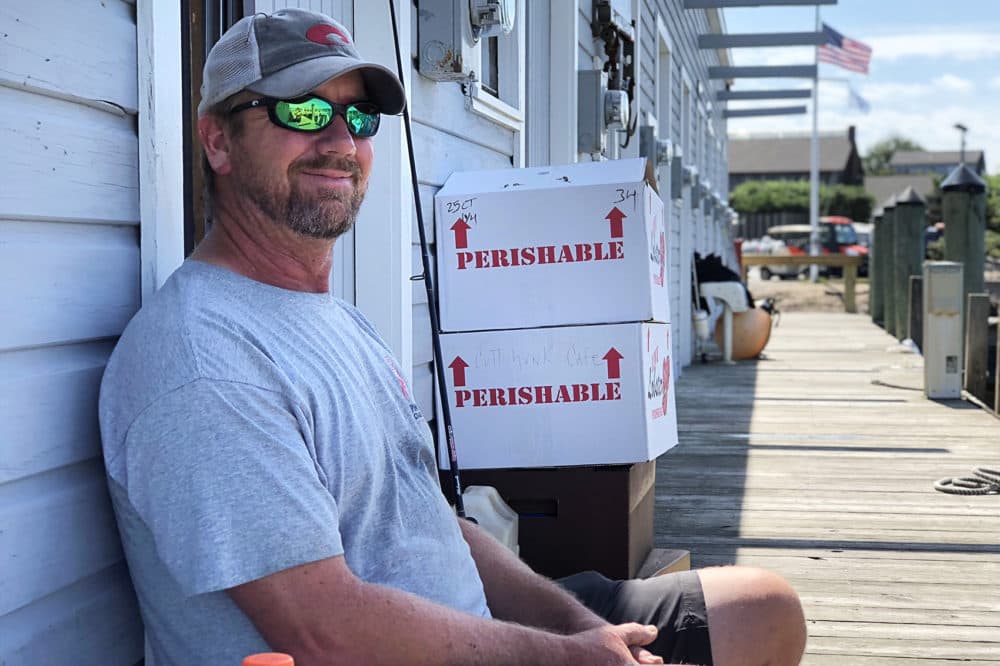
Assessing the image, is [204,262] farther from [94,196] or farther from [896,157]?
[896,157]

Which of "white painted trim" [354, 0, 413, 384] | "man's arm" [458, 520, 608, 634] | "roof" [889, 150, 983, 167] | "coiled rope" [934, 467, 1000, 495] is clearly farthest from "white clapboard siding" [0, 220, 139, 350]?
"roof" [889, 150, 983, 167]

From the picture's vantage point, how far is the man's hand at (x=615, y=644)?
1.65m

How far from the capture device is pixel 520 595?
6.40ft

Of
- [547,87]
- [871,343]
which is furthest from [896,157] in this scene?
[547,87]

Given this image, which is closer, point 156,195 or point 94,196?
point 94,196

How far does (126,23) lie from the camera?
1643 mm

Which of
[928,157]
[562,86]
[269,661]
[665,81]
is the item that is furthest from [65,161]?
[928,157]

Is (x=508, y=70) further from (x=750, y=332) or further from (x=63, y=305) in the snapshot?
(x=750, y=332)

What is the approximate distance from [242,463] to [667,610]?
974 mm

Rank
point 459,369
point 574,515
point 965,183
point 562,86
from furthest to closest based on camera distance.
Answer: point 965,183 → point 562,86 → point 459,369 → point 574,515

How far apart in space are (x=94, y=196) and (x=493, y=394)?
66.6 inches

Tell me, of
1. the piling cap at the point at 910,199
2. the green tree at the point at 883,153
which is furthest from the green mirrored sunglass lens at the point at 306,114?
the green tree at the point at 883,153

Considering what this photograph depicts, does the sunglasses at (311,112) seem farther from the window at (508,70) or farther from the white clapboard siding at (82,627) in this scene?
the window at (508,70)

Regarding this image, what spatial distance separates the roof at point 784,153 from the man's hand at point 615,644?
71.8 metres
